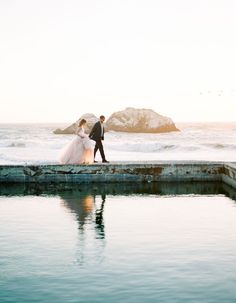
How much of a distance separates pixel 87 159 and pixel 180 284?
11.9 m

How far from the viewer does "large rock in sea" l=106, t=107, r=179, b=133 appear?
123562mm

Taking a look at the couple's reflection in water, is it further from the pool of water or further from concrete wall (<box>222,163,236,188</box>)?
concrete wall (<box>222,163,236,188</box>)

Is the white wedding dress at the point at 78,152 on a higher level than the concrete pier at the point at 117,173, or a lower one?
higher

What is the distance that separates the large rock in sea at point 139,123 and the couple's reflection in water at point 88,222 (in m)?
108

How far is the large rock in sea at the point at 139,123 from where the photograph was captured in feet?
405

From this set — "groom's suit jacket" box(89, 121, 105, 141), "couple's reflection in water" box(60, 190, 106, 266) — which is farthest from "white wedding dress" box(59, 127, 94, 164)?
"couple's reflection in water" box(60, 190, 106, 266)

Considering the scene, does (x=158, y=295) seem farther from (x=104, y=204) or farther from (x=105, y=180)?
(x=105, y=180)

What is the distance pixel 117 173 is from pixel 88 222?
6.89 m

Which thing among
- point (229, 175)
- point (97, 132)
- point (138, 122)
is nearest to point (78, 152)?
point (97, 132)

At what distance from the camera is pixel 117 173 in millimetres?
17781

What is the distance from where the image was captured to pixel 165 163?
722 inches

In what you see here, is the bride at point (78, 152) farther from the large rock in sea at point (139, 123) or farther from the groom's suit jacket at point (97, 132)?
the large rock in sea at point (139, 123)

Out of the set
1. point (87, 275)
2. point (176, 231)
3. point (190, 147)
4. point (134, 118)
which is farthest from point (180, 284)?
point (134, 118)

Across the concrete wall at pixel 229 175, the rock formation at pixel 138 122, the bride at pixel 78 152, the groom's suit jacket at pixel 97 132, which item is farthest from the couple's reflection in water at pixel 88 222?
the rock formation at pixel 138 122
